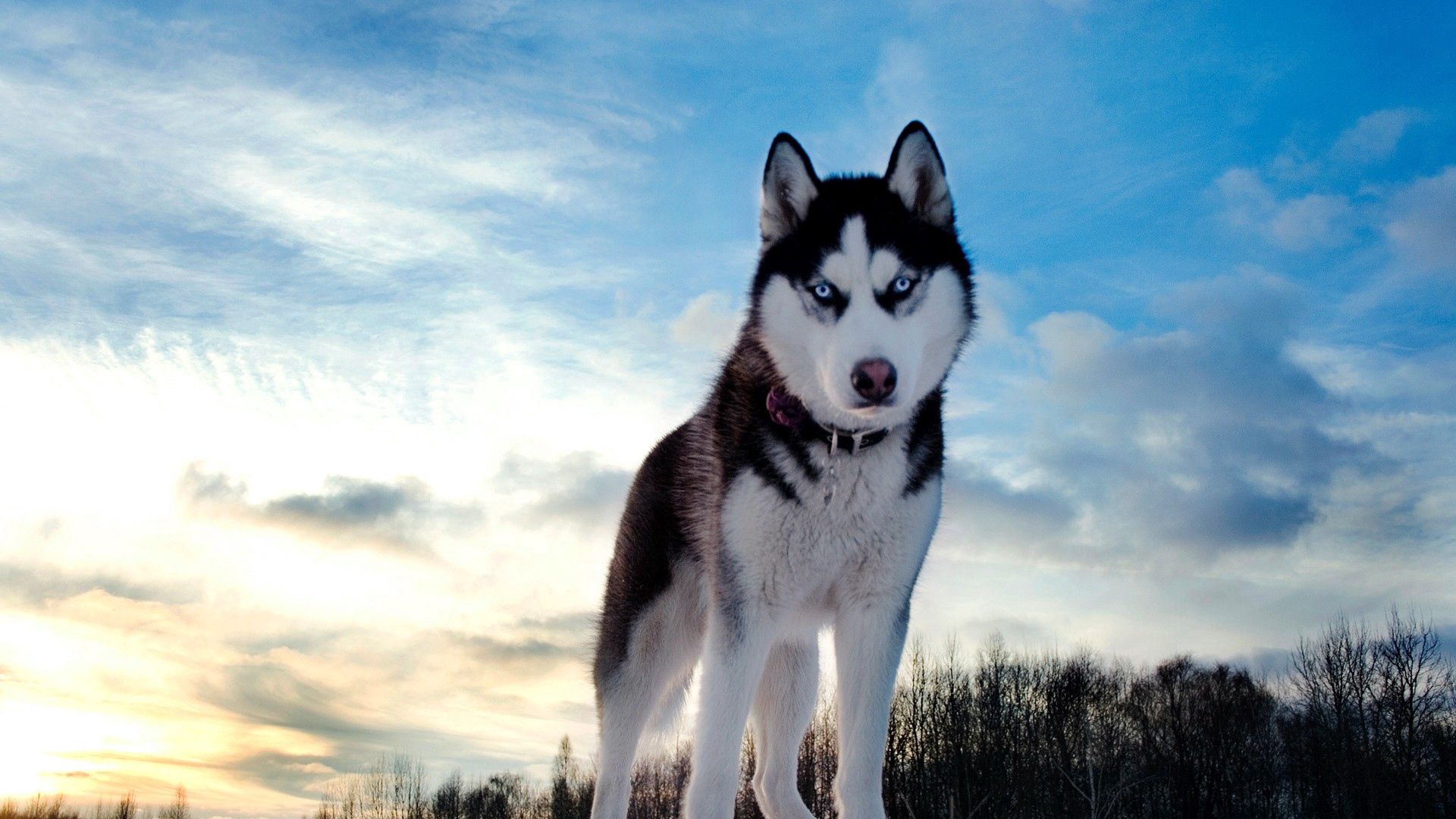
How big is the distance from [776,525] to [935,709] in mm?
61776

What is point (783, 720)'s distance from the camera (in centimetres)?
750

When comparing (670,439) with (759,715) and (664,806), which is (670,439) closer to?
(759,715)

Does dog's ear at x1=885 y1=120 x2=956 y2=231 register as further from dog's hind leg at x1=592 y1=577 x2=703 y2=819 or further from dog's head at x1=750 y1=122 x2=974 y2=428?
dog's hind leg at x1=592 y1=577 x2=703 y2=819

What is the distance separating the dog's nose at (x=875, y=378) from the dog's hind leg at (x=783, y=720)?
2729 millimetres

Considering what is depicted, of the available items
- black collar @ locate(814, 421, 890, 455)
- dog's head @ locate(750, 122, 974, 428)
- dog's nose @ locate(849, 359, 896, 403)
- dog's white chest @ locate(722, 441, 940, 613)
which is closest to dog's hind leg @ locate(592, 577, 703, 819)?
dog's white chest @ locate(722, 441, 940, 613)

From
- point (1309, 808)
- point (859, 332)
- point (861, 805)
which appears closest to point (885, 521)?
point (859, 332)

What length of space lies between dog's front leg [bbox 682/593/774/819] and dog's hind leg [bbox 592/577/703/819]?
1.03m

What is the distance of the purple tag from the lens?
6316 millimetres

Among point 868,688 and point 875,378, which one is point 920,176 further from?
point 868,688

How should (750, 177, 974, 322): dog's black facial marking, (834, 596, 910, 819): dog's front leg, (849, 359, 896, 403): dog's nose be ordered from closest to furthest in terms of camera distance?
(849, 359, 896, 403): dog's nose → (750, 177, 974, 322): dog's black facial marking → (834, 596, 910, 819): dog's front leg

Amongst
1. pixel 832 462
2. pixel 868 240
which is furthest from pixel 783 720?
pixel 868 240

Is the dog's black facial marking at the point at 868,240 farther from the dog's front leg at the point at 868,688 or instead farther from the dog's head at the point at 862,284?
the dog's front leg at the point at 868,688

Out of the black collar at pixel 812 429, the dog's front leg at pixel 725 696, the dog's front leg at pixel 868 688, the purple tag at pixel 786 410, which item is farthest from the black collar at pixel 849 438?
the dog's front leg at pixel 725 696

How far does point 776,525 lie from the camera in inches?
243
